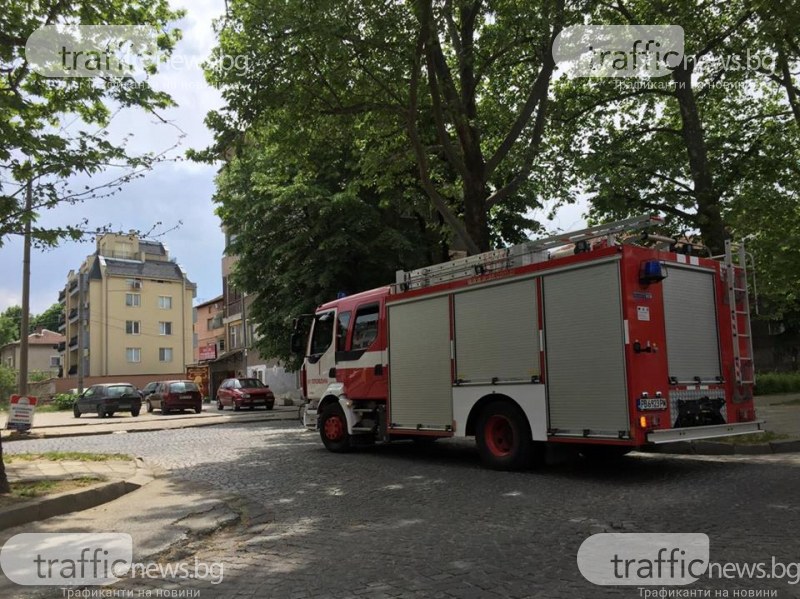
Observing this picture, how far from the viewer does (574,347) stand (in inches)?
329

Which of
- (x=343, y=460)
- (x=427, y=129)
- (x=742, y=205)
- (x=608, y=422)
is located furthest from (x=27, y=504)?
(x=742, y=205)

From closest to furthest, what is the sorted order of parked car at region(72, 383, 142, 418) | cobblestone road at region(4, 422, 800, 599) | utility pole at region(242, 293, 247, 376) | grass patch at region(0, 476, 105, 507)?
cobblestone road at region(4, 422, 800, 599) < grass patch at region(0, 476, 105, 507) < parked car at region(72, 383, 142, 418) < utility pole at region(242, 293, 247, 376)

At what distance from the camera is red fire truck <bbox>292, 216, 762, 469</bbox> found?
7.94 m

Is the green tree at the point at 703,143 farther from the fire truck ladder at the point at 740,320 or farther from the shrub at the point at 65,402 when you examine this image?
the shrub at the point at 65,402

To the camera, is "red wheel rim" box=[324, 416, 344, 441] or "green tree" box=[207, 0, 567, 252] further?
"green tree" box=[207, 0, 567, 252]

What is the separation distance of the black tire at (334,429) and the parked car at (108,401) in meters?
19.1

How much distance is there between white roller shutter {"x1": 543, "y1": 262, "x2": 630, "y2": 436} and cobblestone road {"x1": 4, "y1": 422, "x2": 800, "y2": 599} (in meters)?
0.85

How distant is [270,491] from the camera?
8.44 meters

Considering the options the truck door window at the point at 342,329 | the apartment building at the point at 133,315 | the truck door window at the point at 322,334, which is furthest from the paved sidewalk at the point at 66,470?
the apartment building at the point at 133,315

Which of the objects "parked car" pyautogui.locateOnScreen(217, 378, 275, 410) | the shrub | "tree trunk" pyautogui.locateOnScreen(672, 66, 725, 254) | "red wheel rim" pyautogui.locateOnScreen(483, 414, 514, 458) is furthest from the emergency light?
the shrub

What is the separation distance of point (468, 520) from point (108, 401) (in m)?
25.4

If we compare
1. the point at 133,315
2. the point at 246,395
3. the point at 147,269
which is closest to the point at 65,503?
the point at 246,395

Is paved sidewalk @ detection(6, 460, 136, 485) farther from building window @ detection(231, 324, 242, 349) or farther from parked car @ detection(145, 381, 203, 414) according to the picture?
building window @ detection(231, 324, 242, 349)

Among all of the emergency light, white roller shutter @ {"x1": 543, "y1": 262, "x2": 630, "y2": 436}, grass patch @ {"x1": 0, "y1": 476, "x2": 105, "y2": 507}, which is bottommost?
grass patch @ {"x1": 0, "y1": 476, "x2": 105, "y2": 507}
